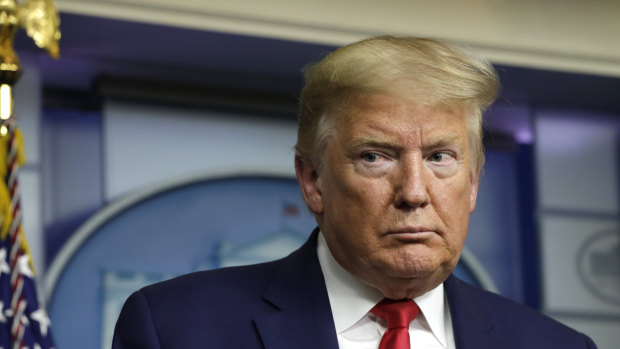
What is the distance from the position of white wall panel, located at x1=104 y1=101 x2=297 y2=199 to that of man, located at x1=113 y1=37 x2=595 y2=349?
2.71m

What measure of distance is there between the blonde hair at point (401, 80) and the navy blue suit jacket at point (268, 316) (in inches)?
8.8

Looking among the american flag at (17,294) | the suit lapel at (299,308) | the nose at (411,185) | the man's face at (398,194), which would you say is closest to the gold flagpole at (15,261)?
the american flag at (17,294)

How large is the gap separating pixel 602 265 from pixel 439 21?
1.63m

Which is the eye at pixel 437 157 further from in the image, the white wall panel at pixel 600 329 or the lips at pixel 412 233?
the white wall panel at pixel 600 329

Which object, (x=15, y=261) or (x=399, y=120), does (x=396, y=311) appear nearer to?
(x=399, y=120)

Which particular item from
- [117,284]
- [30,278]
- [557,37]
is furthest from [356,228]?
[557,37]

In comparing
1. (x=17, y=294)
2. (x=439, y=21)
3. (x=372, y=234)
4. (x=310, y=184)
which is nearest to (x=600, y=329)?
(x=439, y=21)

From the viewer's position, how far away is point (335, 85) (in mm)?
1767

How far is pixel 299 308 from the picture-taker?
173 centimetres

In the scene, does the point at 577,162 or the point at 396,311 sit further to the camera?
the point at 577,162

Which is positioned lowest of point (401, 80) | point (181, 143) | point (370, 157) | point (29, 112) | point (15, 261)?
point (15, 261)

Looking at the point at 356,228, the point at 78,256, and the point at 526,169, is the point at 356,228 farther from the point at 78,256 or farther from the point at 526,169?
the point at 526,169

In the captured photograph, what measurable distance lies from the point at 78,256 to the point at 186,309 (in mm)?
2638

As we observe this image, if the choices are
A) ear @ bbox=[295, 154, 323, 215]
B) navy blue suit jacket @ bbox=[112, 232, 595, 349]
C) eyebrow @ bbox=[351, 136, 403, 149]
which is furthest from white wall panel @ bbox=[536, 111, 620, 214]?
eyebrow @ bbox=[351, 136, 403, 149]
